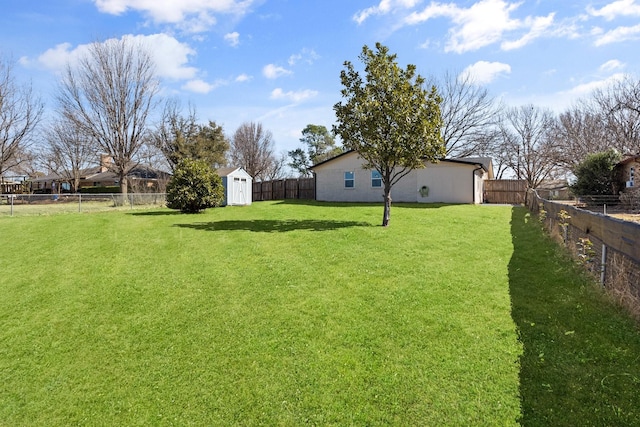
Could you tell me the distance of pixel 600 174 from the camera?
16.2 m

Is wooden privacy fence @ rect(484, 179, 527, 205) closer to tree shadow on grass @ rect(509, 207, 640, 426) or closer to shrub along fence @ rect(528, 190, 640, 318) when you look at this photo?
shrub along fence @ rect(528, 190, 640, 318)

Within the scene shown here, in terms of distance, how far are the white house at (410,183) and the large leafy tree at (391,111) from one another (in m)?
9.04

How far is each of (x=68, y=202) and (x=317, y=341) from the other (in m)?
19.7

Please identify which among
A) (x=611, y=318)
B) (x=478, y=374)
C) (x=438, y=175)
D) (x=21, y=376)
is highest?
(x=438, y=175)

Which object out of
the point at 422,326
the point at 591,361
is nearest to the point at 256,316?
the point at 422,326

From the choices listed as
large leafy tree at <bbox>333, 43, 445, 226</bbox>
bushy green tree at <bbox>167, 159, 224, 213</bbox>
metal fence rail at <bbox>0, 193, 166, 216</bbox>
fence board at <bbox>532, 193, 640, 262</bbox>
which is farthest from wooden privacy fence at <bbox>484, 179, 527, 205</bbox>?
metal fence rail at <bbox>0, 193, 166, 216</bbox>

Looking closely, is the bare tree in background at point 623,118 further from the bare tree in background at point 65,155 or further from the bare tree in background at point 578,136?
the bare tree in background at point 65,155

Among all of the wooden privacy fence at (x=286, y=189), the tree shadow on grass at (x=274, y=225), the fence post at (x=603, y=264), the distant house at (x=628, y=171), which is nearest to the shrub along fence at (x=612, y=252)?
the fence post at (x=603, y=264)

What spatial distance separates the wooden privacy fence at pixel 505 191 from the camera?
22594 mm

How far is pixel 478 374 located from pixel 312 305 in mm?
2361

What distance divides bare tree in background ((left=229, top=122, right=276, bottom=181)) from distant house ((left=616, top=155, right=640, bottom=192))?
33389 mm

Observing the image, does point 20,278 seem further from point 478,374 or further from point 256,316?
point 478,374

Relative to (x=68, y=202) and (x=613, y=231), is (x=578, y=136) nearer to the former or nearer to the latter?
(x=613, y=231)

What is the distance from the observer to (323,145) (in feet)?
138
